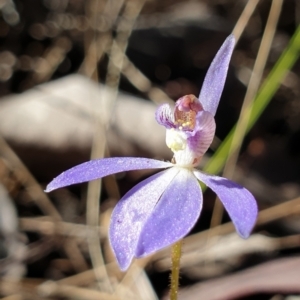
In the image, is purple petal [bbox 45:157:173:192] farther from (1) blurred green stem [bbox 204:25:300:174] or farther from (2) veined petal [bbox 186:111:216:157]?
(1) blurred green stem [bbox 204:25:300:174]

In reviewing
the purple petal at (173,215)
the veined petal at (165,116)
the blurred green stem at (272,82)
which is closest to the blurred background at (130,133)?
the blurred green stem at (272,82)

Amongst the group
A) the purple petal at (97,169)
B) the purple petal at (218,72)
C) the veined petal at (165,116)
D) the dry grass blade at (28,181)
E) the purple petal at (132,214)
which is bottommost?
the dry grass blade at (28,181)

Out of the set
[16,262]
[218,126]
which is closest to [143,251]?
[16,262]

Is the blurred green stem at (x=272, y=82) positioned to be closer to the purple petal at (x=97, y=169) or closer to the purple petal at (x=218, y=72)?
the purple petal at (x=218, y=72)

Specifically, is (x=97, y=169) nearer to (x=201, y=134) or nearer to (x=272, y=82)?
(x=201, y=134)

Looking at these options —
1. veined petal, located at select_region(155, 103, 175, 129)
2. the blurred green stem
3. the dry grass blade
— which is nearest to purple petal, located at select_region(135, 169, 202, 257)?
veined petal, located at select_region(155, 103, 175, 129)
